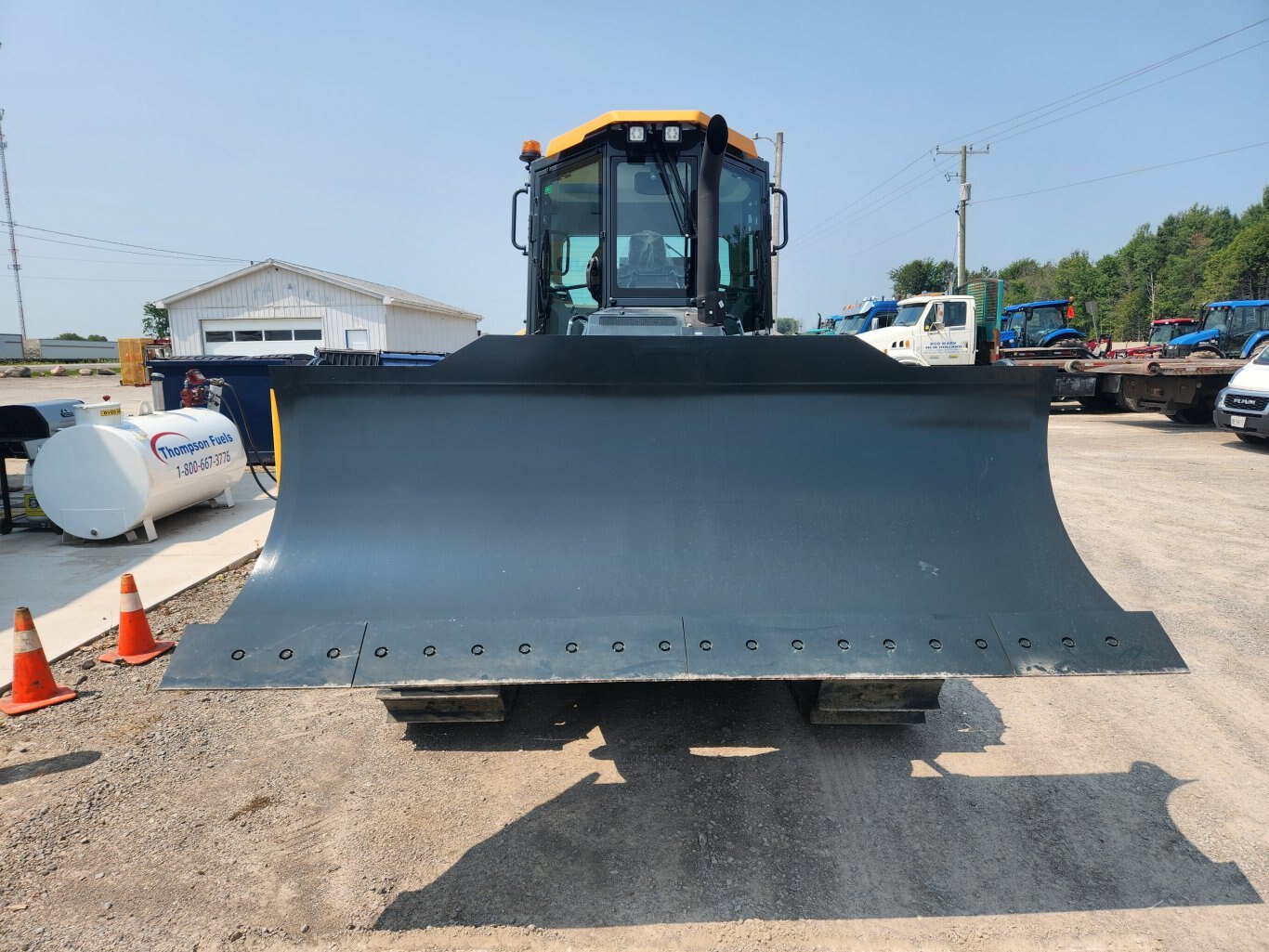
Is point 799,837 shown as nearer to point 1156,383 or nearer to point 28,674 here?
point 28,674

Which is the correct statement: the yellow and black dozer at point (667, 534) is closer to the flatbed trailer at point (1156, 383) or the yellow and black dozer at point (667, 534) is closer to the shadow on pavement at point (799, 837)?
the shadow on pavement at point (799, 837)

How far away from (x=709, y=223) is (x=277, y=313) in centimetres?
3045

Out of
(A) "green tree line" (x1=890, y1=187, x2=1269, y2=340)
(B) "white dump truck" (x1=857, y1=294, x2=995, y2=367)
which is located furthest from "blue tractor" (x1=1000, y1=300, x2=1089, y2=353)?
(A) "green tree line" (x1=890, y1=187, x2=1269, y2=340)

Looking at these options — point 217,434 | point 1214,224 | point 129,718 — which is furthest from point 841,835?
point 1214,224

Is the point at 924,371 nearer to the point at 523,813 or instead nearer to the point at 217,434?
the point at 523,813

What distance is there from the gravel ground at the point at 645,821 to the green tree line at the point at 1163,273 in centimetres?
5481

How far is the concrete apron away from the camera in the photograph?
4945mm

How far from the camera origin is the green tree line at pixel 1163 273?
1903 inches

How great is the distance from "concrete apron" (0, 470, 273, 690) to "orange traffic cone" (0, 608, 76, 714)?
0.31 metres

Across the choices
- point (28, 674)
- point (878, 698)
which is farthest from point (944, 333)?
point (28, 674)

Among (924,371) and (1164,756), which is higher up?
(924,371)

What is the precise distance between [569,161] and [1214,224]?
81.2 m

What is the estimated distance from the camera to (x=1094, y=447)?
12414 millimetres

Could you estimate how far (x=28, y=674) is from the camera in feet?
12.6
